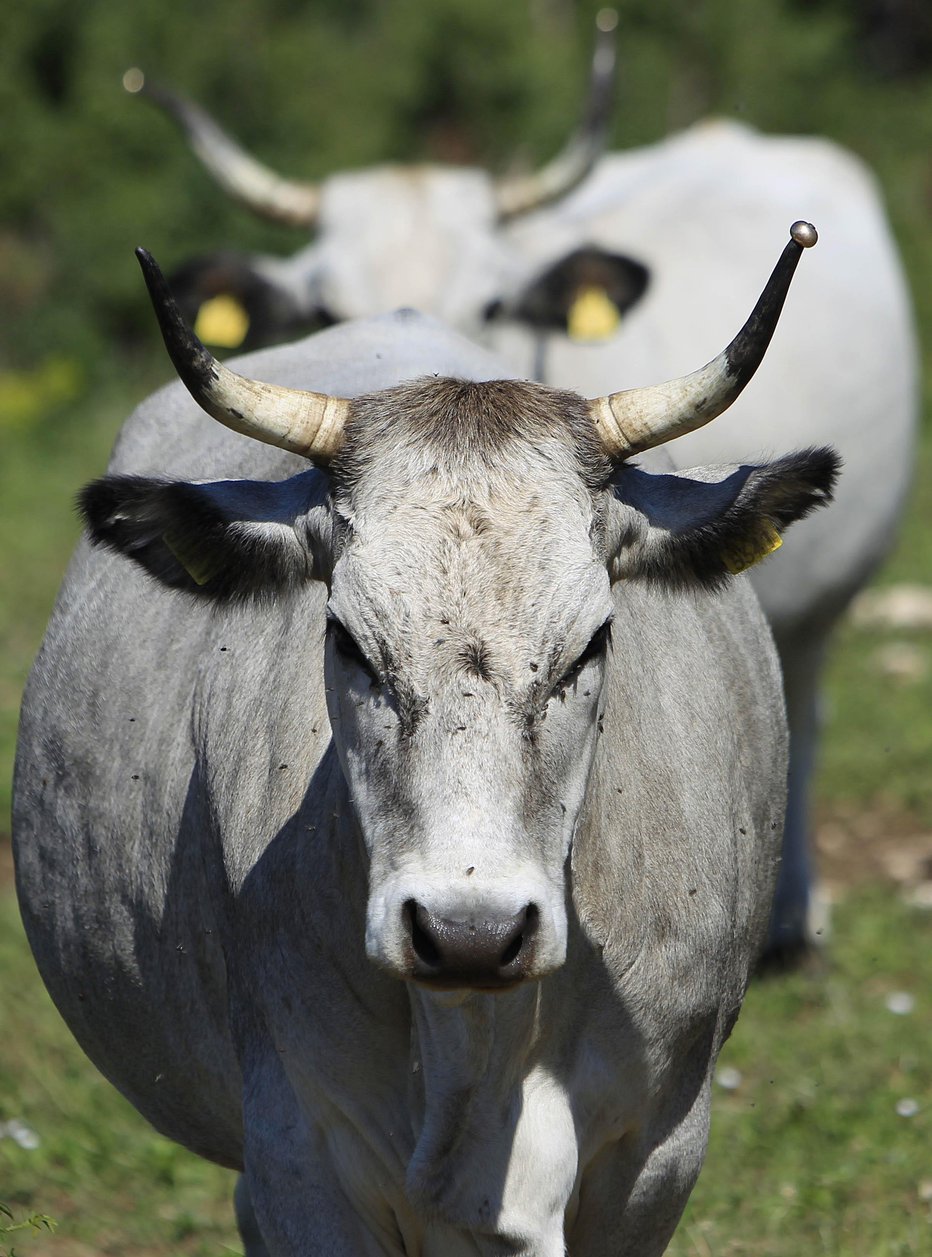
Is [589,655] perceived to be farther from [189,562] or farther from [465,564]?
[189,562]

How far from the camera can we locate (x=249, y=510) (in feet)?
9.45

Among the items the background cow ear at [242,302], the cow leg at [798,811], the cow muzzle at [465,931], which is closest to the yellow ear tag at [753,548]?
the cow muzzle at [465,931]

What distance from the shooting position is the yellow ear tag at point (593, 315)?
21.9 feet

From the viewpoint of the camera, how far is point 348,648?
261cm

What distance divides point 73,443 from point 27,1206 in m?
8.83

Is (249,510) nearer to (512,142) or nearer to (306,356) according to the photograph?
(306,356)

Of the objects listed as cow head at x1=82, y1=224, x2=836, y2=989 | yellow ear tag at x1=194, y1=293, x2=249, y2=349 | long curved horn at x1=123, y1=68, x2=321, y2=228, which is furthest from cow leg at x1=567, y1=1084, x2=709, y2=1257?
long curved horn at x1=123, y1=68, x2=321, y2=228

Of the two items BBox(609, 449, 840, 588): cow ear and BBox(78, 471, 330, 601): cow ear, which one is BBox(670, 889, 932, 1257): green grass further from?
BBox(78, 471, 330, 601): cow ear

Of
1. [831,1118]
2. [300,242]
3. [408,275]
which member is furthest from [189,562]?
[300,242]

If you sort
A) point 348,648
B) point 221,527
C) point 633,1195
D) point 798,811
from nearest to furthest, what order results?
point 348,648 < point 221,527 < point 633,1195 < point 798,811

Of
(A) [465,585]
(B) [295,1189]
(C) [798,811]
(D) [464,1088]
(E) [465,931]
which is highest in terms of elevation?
(A) [465,585]

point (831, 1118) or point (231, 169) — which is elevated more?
point (231, 169)

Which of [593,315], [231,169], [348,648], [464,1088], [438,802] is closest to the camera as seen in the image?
[438,802]

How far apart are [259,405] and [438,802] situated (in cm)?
70
